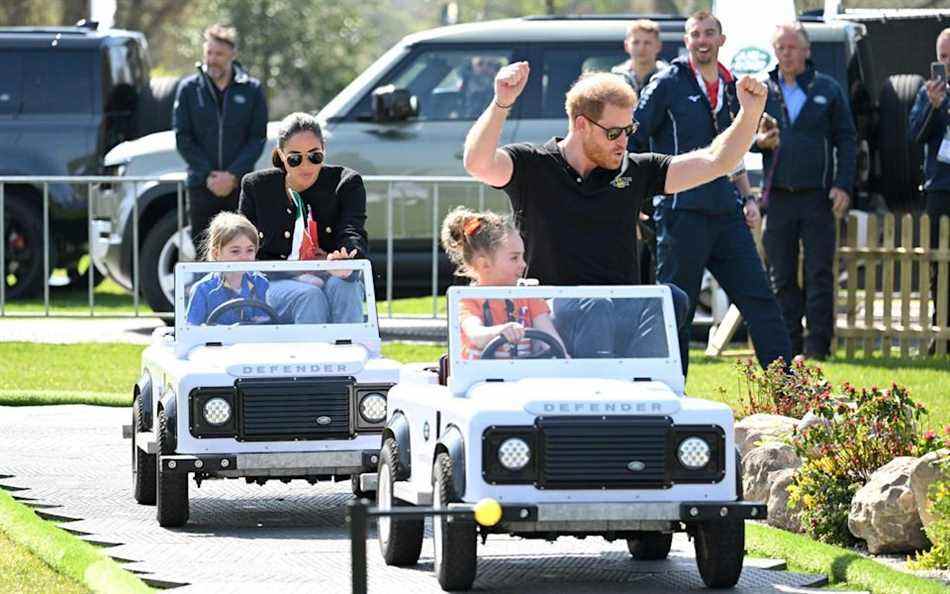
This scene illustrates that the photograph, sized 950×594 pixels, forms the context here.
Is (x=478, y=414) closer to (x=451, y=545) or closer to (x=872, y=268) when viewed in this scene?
(x=451, y=545)

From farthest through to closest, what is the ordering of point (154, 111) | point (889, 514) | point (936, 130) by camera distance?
point (154, 111) → point (936, 130) → point (889, 514)

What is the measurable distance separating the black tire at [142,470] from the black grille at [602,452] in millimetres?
2699

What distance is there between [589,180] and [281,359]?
1619 millimetres

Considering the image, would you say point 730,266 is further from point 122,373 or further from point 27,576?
point 27,576

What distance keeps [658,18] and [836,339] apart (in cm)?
333

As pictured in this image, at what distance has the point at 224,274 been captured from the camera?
9680 millimetres

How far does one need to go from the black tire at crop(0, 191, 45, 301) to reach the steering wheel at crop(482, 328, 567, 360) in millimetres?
12633

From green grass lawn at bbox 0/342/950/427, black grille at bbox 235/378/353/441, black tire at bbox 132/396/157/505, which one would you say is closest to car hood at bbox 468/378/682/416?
black grille at bbox 235/378/353/441

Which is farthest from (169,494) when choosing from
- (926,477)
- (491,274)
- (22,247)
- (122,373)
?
(22,247)

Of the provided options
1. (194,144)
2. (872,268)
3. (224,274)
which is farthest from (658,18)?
(224,274)

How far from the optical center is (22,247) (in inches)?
800

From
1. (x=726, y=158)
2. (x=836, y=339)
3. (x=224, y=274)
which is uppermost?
(x=726, y=158)

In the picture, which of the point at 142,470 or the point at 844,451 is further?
the point at 142,470

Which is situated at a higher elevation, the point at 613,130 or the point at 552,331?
the point at 613,130
